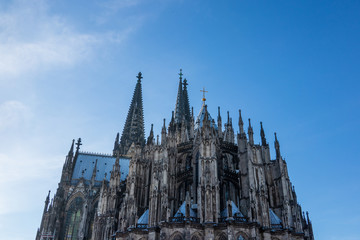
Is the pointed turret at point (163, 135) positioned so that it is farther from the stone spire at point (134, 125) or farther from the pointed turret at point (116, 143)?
the pointed turret at point (116, 143)

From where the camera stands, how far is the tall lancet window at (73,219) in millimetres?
45141

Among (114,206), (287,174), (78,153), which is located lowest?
(114,206)

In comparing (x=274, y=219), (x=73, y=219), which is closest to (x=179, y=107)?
(x=73, y=219)

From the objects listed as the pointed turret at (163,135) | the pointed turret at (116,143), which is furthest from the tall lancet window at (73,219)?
the pointed turret at (116,143)

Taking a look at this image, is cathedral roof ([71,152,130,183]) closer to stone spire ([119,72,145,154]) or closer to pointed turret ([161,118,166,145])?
stone spire ([119,72,145,154])

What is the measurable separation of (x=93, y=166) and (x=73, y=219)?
38.2 feet

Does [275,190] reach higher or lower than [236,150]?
lower

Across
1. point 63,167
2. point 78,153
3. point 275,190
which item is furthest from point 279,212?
point 78,153

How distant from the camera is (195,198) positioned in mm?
31109

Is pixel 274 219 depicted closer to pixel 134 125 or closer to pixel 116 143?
pixel 116 143

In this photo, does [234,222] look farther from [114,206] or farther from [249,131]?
[114,206]

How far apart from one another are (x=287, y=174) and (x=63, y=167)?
3393cm

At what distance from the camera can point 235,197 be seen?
33.2 metres

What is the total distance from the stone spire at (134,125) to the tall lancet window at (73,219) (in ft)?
61.8
